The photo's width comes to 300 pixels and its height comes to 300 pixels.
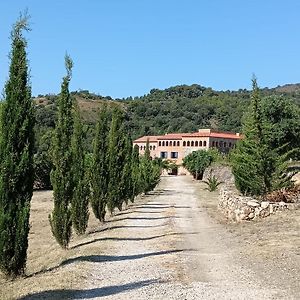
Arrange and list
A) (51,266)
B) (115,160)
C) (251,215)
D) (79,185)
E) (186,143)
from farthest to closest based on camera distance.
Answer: (186,143) → (115,160) → (251,215) → (79,185) → (51,266)

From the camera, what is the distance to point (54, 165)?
14.4m

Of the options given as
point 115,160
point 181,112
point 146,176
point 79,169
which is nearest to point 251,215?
point 79,169

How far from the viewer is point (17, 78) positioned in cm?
1098

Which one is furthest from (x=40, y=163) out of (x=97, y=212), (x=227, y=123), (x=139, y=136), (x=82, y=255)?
(x=227, y=123)

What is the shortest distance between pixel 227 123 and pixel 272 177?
103781mm

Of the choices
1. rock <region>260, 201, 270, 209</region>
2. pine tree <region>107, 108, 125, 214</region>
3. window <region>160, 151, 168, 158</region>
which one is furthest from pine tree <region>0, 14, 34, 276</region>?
window <region>160, 151, 168, 158</region>

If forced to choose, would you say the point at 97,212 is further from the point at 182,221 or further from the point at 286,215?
the point at 286,215

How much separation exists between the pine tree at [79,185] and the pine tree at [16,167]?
200 inches

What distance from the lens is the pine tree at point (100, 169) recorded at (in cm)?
2105

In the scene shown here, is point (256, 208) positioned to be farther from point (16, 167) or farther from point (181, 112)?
point (181, 112)

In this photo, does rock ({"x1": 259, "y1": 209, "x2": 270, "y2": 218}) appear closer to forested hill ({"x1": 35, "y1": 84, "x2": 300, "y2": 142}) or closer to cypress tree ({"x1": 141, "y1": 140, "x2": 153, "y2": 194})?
cypress tree ({"x1": 141, "y1": 140, "x2": 153, "y2": 194})

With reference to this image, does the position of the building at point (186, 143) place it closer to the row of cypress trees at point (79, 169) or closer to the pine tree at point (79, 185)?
the row of cypress trees at point (79, 169)

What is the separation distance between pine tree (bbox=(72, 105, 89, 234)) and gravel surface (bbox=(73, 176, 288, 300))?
1105 mm

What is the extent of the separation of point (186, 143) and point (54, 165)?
89.9 metres
